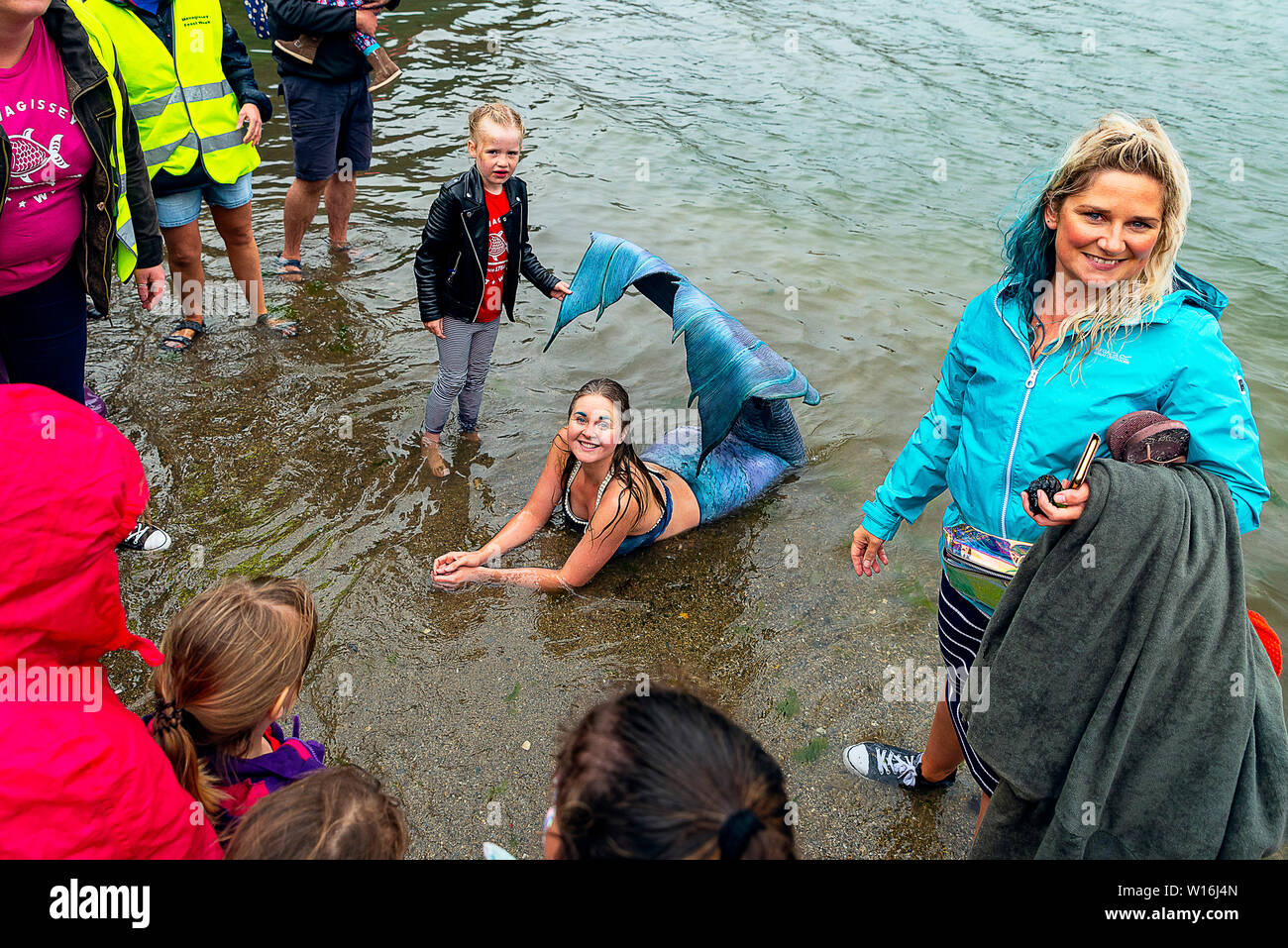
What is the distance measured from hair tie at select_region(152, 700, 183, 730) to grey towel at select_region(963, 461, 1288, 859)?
6.11ft

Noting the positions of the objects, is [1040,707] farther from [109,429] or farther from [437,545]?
A: [437,545]

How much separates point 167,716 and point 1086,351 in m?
2.32

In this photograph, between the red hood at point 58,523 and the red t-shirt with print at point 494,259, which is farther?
the red t-shirt with print at point 494,259

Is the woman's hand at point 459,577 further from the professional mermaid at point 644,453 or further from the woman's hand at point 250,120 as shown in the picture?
the woman's hand at point 250,120

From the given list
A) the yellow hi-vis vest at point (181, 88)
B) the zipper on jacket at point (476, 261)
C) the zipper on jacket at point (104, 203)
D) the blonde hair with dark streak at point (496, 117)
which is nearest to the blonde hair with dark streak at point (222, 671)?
the zipper on jacket at point (104, 203)

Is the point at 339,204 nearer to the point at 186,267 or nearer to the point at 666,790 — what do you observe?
the point at 186,267

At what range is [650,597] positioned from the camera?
3.95 meters

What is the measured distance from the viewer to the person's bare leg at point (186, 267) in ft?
16.1

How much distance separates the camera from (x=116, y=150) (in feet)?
11.1

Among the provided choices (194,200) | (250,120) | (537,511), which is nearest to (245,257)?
(194,200)

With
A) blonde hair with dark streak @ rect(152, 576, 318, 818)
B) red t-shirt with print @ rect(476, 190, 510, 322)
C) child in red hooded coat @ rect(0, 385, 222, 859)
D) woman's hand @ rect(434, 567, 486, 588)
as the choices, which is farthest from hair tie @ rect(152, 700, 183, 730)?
red t-shirt with print @ rect(476, 190, 510, 322)

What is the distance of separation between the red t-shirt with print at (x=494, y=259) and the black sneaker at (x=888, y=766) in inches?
105
